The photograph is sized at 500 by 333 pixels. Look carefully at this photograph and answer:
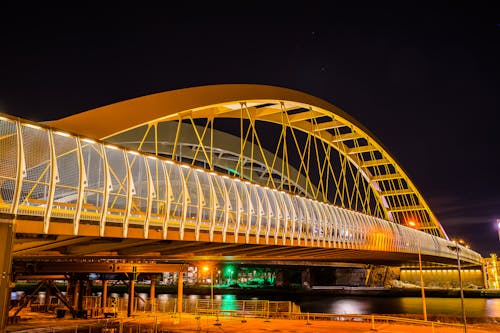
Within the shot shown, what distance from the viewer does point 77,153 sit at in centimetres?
1537

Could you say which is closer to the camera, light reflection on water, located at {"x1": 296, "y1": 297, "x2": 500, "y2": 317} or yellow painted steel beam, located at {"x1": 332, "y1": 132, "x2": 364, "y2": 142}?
light reflection on water, located at {"x1": 296, "y1": 297, "x2": 500, "y2": 317}

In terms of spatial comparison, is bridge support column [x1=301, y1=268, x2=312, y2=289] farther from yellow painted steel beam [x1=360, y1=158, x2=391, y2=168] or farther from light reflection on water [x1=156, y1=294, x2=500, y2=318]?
yellow painted steel beam [x1=360, y1=158, x2=391, y2=168]

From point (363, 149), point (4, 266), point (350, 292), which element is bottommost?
point (350, 292)

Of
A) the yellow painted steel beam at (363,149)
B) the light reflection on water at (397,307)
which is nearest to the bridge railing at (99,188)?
the light reflection on water at (397,307)

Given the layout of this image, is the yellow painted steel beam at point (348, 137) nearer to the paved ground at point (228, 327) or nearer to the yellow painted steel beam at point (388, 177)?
the yellow painted steel beam at point (388, 177)

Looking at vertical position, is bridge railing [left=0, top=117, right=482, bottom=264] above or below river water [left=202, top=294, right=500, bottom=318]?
above

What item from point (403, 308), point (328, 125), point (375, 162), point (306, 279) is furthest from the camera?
point (306, 279)

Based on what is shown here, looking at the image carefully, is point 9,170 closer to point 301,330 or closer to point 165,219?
point 165,219

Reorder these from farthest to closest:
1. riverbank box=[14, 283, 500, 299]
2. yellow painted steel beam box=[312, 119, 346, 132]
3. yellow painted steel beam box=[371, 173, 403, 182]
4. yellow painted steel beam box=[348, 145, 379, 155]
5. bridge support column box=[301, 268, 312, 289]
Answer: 1. bridge support column box=[301, 268, 312, 289]
2. riverbank box=[14, 283, 500, 299]
3. yellow painted steel beam box=[371, 173, 403, 182]
4. yellow painted steel beam box=[348, 145, 379, 155]
5. yellow painted steel beam box=[312, 119, 346, 132]

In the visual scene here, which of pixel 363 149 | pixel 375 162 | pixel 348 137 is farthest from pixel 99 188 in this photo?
pixel 375 162

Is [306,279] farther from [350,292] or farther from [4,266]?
[4,266]

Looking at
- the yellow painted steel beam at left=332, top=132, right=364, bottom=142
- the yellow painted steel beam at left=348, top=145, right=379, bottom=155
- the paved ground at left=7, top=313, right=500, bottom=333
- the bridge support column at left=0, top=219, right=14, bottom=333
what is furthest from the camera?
the yellow painted steel beam at left=348, top=145, right=379, bottom=155

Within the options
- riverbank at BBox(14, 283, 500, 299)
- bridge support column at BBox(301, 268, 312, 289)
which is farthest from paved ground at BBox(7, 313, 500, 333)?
bridge support column at BBox(301, 268, 312, 289)

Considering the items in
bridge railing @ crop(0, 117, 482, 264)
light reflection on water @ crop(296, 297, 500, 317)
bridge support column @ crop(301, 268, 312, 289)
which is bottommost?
light reflection on water @ crop(296, 297, 500, 317)
